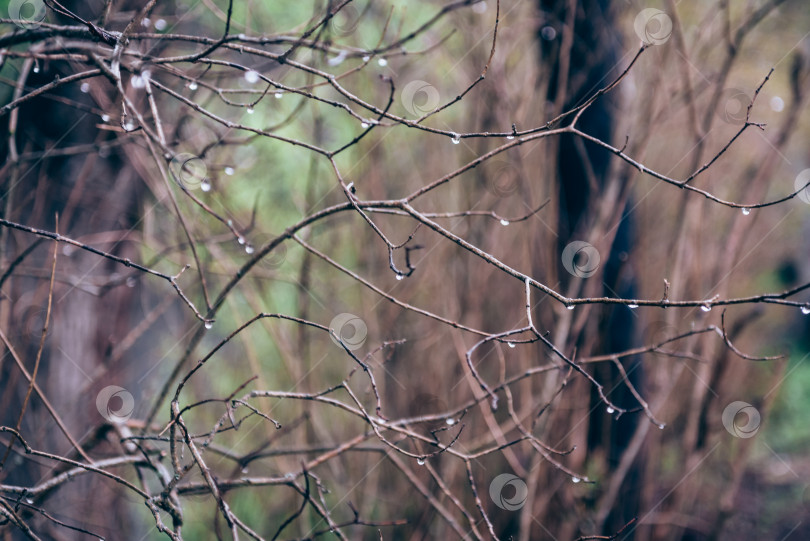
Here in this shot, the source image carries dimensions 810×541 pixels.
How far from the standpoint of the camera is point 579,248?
2746 millimetres

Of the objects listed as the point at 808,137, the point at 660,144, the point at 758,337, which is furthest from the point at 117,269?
the point at 808,137

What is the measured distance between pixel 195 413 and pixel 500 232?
3048mm

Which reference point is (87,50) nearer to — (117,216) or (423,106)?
(117,216)
